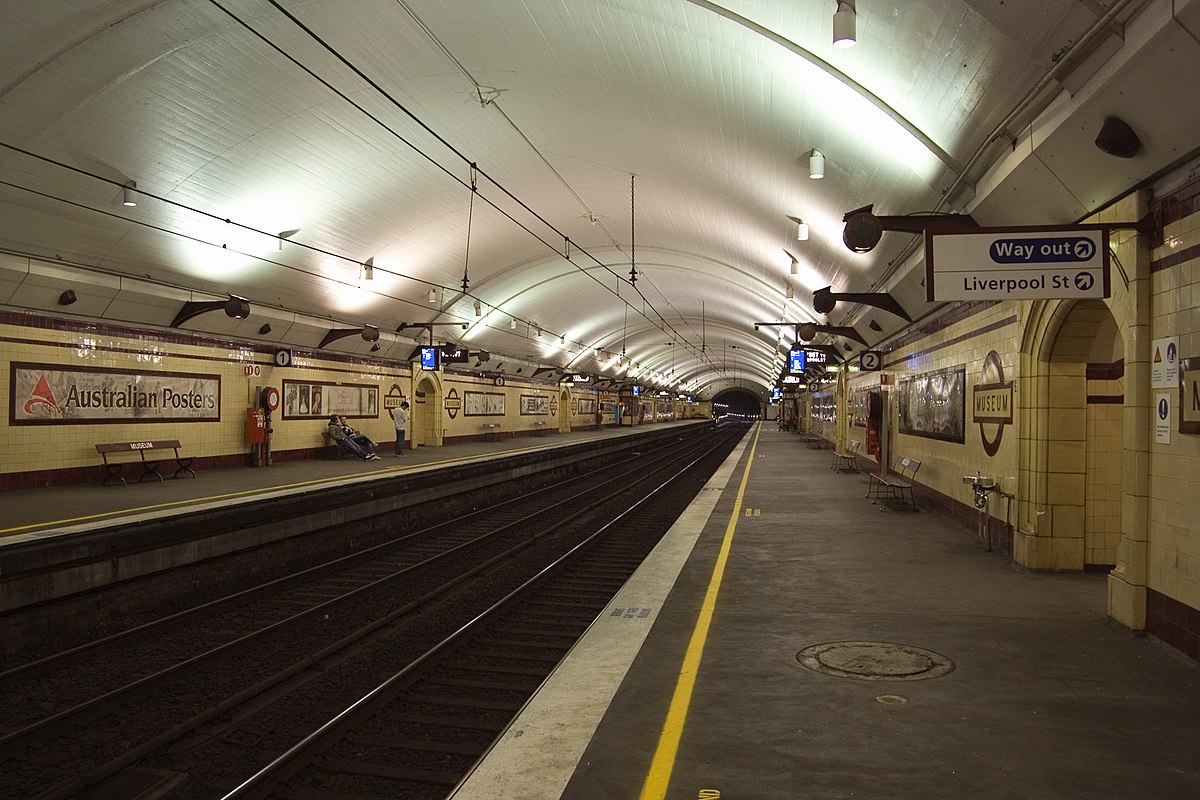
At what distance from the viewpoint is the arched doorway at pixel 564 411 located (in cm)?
4294

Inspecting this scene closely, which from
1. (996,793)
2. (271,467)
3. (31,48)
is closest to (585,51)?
(31,48)

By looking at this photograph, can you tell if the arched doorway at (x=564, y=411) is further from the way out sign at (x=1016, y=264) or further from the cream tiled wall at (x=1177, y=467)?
the cream tiled wall at (x=1177, y=467)

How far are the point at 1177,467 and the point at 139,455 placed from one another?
15.5 meters

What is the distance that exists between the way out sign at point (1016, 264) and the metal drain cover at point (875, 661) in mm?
2430

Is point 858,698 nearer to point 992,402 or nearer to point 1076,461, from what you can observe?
point 1076,461

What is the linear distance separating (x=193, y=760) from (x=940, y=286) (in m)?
5.78

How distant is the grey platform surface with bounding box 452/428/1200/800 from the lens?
3.22 m

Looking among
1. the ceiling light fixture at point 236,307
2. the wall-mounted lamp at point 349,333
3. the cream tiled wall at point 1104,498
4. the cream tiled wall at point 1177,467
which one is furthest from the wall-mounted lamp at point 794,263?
the cream tiled wall at point 1177,467

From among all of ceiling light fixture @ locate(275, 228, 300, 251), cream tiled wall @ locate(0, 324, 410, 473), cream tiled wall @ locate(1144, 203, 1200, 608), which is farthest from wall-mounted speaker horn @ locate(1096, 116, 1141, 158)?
cream tiled wall @ locate(0, 324, 410, 473)

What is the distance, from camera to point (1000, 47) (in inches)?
228

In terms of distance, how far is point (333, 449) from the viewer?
20562mm

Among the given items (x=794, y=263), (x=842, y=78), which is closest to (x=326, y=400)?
(x=794, y=263)

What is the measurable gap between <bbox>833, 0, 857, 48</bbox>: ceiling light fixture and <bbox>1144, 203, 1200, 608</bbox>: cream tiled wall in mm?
2740

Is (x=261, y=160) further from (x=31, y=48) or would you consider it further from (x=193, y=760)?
(x=193, y=760)
